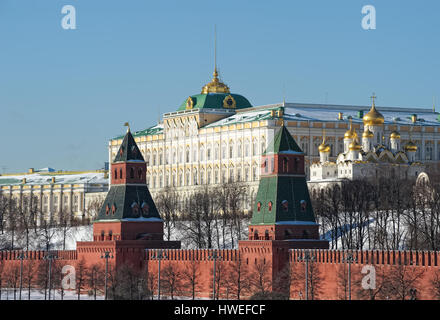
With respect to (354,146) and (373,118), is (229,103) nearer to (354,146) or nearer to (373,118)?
(373,118)

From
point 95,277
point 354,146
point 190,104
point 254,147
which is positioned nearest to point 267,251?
point 95,277

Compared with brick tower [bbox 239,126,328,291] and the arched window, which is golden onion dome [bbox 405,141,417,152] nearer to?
brick tower [bbox 239,126,328,291]

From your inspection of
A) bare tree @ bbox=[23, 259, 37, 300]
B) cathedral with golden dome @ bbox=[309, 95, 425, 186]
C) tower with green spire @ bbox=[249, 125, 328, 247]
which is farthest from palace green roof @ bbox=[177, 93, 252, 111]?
tower with green spire @ bbox=[249, 125, 328, 247]

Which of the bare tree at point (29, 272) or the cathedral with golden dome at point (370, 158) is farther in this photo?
the cathedral with golden dome at point (370, 158)

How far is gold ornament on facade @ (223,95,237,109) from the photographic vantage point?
174 m

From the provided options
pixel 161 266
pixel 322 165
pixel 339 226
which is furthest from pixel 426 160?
pixel 161 266

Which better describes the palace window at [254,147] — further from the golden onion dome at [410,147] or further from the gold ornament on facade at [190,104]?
the golden onion dome at [410,147]

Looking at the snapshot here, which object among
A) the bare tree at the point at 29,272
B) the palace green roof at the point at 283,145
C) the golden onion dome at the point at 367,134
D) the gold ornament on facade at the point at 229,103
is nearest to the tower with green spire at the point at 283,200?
the palace green roof at the point at 283,145

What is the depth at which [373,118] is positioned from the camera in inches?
6161

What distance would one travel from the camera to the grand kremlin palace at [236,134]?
161125mm

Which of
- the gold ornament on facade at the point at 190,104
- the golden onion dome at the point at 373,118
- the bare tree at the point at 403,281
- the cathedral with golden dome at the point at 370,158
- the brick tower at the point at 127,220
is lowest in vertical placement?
the bare tree at the point at 403,281

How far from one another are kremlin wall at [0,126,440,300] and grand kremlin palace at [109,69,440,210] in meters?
41.5

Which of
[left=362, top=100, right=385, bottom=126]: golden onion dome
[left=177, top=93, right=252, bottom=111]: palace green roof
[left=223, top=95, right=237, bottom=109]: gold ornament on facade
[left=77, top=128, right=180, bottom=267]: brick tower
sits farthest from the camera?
[left=223, top=95, right=237, bottom=109]: gold ornament on facade

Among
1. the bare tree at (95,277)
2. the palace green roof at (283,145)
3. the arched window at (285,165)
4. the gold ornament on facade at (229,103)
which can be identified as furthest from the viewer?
the gold ornament on facade at (229,103)
